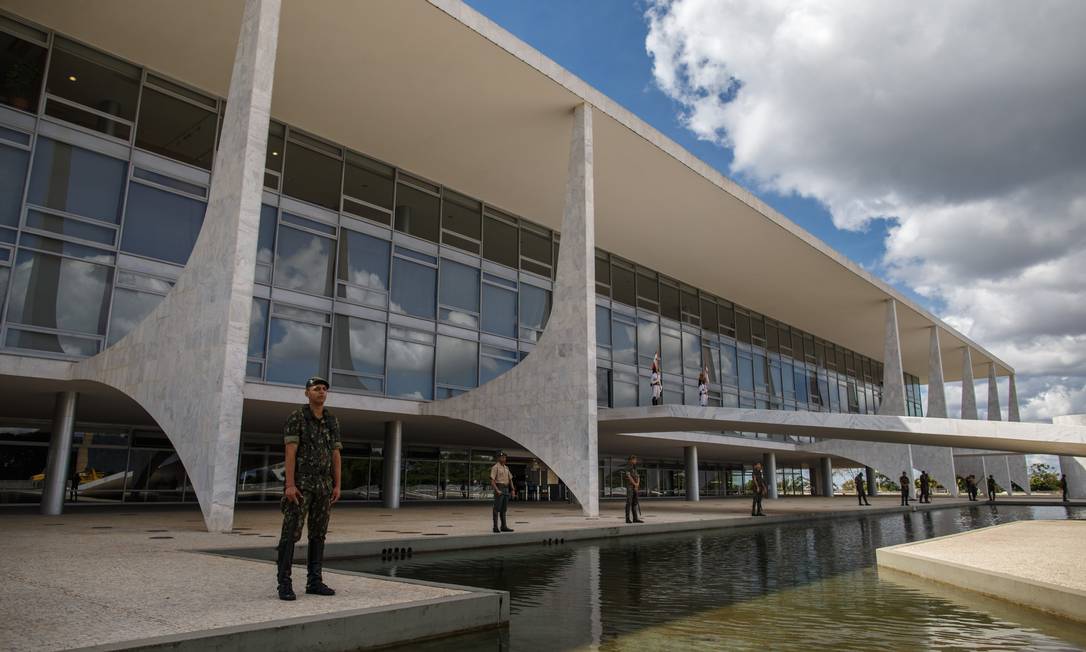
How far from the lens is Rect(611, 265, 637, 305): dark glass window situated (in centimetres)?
2956

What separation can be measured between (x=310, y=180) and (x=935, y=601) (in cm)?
Answer: 1842

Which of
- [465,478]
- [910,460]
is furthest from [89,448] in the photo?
[910,460]

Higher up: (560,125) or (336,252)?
(560,125)

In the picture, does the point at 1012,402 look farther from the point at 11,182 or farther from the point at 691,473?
the point at 11,182

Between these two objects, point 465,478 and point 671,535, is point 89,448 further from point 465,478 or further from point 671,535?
point 671,535

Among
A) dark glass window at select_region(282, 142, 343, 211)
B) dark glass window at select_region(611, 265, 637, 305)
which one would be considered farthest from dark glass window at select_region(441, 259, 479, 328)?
dark glass window at select_region(611, 265, 637, 305)

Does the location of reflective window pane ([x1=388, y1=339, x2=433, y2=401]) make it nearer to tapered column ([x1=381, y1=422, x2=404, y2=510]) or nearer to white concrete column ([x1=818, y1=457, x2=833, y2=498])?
tapered column ([x1=381, y1=422, x2=404, y2=510])

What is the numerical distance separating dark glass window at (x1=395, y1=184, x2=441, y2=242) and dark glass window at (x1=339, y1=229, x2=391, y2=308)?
1.08 meters

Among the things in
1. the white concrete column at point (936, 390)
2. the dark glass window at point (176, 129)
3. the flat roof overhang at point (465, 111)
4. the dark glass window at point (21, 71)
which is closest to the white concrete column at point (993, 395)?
the white concrete column at point (936, 390)

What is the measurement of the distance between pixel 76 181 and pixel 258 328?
17.0 ft

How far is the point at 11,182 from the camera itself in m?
15.5

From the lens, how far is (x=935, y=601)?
712 centimetres

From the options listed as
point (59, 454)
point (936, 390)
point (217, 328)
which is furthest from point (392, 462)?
point (936, 390)

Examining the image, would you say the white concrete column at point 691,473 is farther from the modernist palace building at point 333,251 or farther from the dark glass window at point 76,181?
the dark glass window at point 76,181
